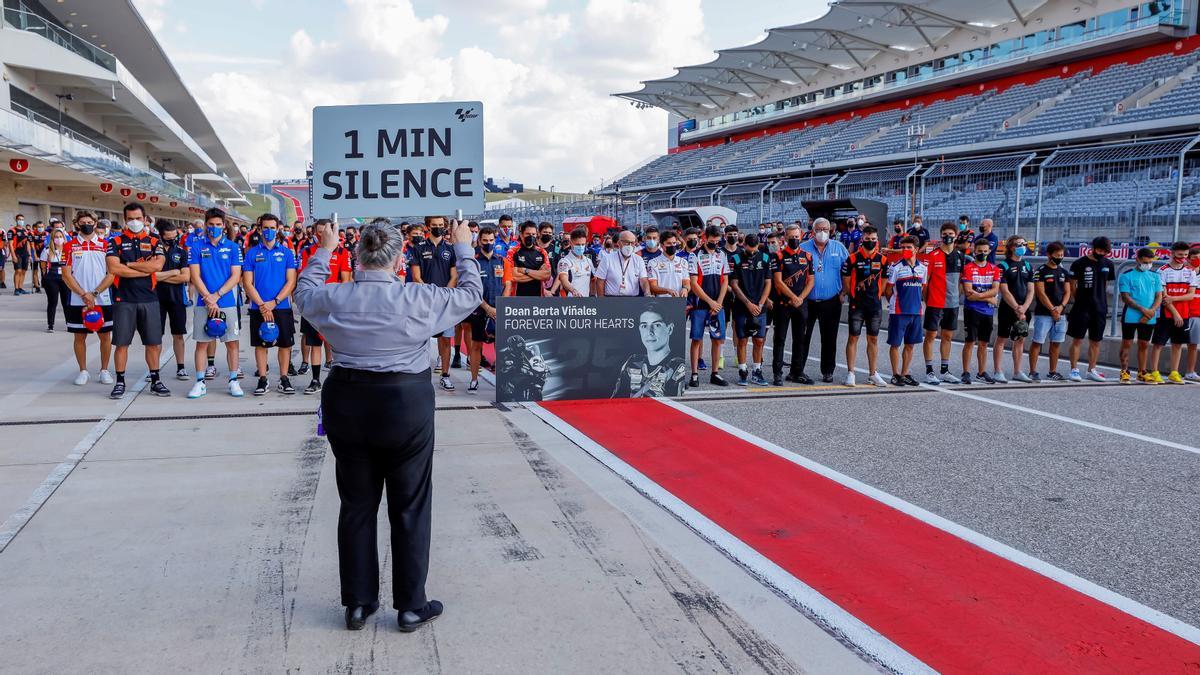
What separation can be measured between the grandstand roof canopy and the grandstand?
135 mm

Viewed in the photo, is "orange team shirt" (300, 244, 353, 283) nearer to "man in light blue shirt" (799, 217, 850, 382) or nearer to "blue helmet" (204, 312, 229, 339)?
"blue helmet" (204, 312, 229, 339)

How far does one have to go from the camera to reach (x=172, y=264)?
8.44m

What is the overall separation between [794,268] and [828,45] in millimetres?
38816

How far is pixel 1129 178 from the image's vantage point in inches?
616

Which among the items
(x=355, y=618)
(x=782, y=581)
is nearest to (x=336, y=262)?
(x=355, y=618)

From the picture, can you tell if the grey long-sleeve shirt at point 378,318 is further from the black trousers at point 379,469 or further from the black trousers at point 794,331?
the black trousers at point 794,331

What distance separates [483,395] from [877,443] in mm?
4007

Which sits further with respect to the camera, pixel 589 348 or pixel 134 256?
pixel 589 348

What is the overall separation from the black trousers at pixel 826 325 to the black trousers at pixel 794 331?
39 millimetres

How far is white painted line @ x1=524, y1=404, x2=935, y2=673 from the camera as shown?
333cm

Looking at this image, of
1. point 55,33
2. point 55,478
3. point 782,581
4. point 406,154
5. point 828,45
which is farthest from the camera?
point 828,45

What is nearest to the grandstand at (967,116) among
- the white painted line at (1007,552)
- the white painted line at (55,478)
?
the white painted line at (1007,552)

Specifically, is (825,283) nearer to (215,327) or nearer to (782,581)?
(782,581)

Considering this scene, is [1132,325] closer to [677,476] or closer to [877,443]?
[877,443]
